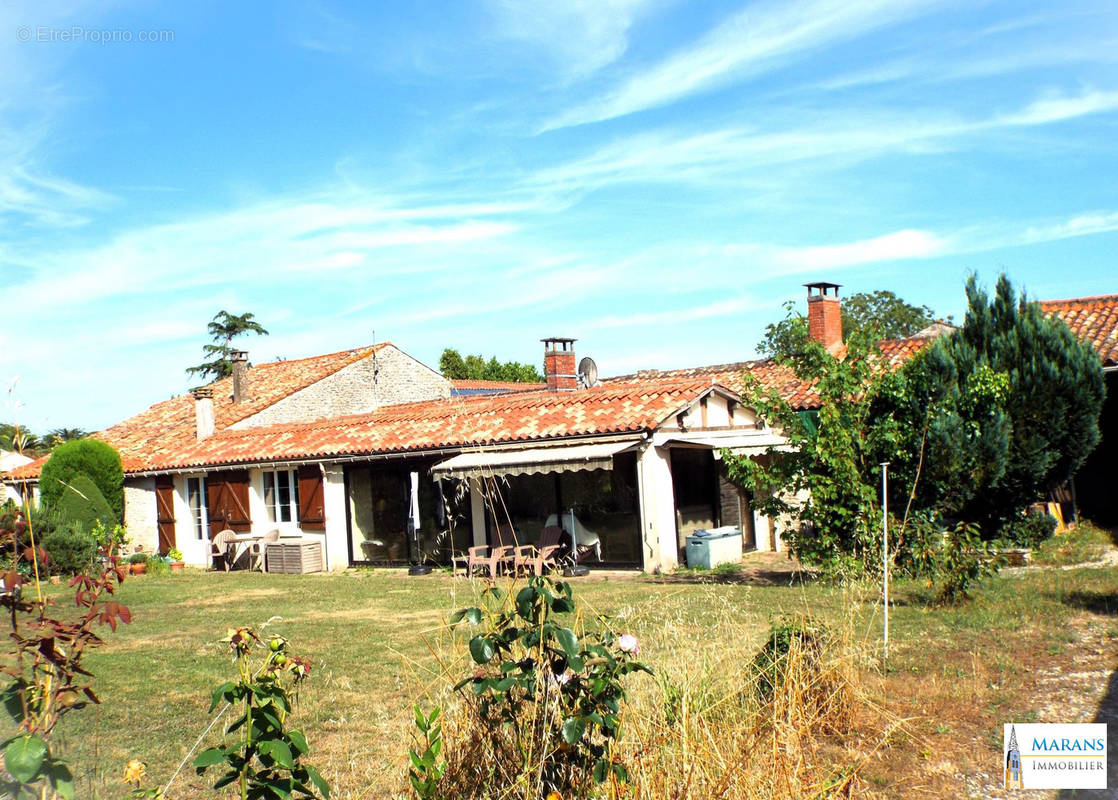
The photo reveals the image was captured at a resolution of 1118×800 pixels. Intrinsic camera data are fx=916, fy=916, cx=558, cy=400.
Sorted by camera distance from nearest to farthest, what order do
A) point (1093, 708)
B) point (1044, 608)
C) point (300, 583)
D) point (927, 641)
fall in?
point (1093, 708), point (927, 641), point (1044, 608), point (300, 583)

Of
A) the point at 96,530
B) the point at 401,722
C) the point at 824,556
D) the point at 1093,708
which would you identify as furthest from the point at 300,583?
the point at 1093,708

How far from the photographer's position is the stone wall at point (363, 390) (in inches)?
1057

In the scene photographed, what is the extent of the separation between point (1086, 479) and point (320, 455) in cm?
1556

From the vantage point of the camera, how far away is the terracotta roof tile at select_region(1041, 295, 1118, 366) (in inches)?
659

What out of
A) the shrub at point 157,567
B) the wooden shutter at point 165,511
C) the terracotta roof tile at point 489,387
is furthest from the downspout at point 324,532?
the terracotta roof tile at point 489,387

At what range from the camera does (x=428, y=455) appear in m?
18.5

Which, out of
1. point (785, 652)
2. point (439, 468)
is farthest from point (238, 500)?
point (785, 652)

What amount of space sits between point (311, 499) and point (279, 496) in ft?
5.01

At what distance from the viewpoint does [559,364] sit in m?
25.2

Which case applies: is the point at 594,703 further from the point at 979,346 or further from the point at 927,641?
the point at 979,346

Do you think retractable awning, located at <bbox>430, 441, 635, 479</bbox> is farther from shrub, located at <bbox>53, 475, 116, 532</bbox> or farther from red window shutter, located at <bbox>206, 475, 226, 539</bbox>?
shrub, located at <bbox>53, 475, 116, 532</bbox>

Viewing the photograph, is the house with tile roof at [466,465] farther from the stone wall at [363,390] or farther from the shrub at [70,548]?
the shrub at [70,548]

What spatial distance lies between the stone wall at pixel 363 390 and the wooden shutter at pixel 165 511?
2624 mm

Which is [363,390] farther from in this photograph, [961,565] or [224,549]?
[961,565]
